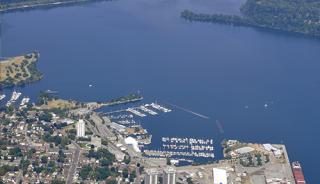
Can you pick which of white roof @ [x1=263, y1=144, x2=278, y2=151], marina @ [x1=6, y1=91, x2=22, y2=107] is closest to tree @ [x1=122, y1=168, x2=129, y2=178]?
white roof @ [x1=263, y1=144, x2=278, y2=151]

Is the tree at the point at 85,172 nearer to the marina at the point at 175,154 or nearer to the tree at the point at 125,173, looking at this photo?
the tree at the point at 125,173

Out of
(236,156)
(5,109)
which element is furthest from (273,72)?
(5,109)

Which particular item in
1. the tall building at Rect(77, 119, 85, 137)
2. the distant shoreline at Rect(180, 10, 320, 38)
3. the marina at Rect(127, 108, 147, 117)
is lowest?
the tall building at Rect(77, 119, 85, 137)

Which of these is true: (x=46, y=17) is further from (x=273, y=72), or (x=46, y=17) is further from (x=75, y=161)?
(x=75, y=161)

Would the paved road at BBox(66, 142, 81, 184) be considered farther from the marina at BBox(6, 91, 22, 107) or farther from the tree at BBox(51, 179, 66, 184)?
the marina at BBox(6, 91, 22, 107)

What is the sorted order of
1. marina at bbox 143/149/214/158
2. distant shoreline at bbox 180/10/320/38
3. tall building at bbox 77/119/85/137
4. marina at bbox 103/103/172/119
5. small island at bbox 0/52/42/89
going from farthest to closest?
distant shoreline at bbox 180/10/320/38 → small island at bbox 0/52/42/89 → marina at bbox 103/103/172/119 → tall building at bbox 77/119/85/137 → marina at bbox 143/149/214/158

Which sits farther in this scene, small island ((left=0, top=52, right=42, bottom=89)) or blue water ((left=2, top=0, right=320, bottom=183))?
small island ((left=0, top=52, right=42, bottom=89))
